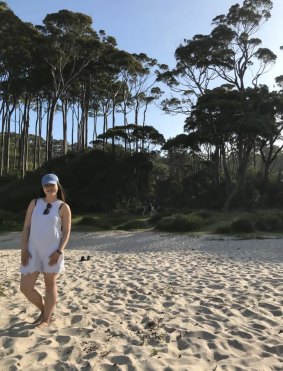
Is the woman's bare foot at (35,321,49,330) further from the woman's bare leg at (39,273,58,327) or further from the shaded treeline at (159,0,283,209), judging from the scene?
the shaded treeline at (159,0,283,209)

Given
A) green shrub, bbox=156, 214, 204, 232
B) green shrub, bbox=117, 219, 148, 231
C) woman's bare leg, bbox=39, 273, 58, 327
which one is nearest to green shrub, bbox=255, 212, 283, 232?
green shrub, bbox=156, 214, 204, 232

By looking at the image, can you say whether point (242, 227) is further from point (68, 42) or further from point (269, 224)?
point (68, 42)

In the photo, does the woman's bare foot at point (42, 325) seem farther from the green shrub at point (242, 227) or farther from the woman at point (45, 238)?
the green shrub at point (242, 227)

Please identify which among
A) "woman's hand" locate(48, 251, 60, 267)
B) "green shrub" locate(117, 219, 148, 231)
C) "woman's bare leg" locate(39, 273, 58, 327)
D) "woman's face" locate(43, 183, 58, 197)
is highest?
"woman's face" locate(43, 183, 58, 197)

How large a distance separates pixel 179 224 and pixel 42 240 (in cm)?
1678

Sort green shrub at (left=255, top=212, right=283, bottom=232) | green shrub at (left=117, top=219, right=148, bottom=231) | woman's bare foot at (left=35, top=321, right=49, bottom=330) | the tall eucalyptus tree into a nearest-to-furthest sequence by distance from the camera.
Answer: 1. woman's bare foot at (left=35, top=321, right=49, bottom=330)
2. green shrub at (left=255, top=212, right=283, bottom=232)
3. green shrub at (left=117, top=219, right=148, bottom=231)
4. the tall eucalyptus tree

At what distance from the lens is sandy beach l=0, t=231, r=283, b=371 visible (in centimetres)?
344

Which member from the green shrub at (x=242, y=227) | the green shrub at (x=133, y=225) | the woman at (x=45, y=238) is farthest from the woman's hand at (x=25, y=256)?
the green shrub at (x=133, y=225)

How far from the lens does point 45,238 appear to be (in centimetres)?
407

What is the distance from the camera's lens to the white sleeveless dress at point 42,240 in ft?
13.4

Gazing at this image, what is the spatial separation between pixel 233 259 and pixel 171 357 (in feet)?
22.8

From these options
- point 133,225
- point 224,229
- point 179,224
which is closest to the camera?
point 224,229

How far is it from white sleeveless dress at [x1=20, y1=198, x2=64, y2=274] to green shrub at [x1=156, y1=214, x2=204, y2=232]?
54.1 ft

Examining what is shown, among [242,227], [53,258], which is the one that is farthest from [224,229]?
[53,258]
